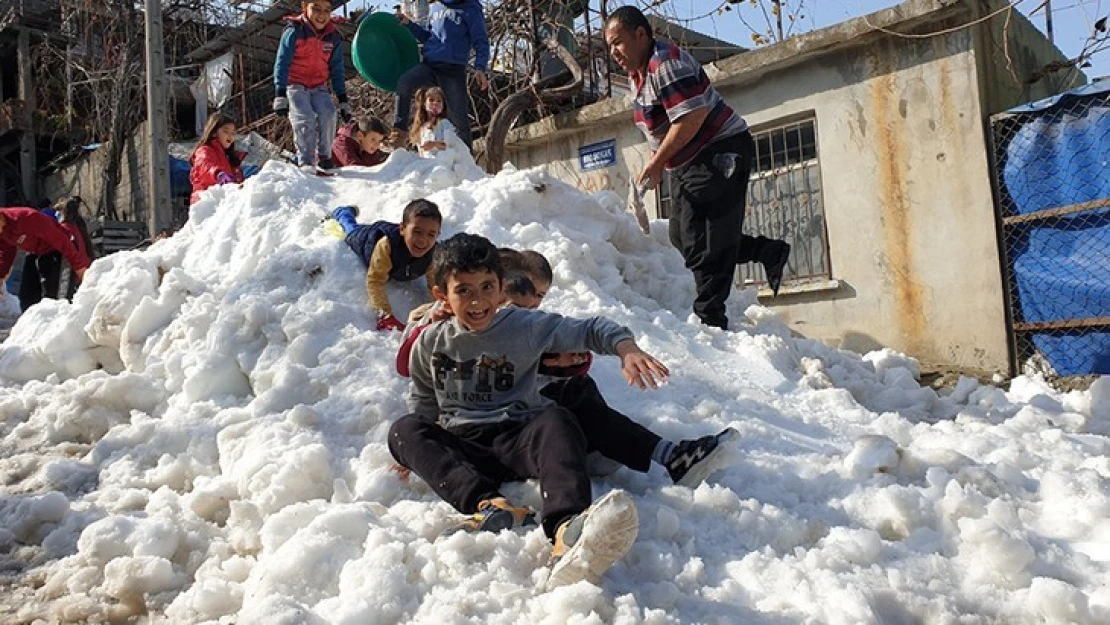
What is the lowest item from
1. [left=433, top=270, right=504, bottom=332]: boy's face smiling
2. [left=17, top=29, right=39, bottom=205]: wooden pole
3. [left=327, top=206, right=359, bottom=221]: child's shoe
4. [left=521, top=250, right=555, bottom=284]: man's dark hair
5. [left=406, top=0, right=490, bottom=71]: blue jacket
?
[left=433, top=270, right=504, bottom=332]: boy's face smiling

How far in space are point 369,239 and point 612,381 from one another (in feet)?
5.02

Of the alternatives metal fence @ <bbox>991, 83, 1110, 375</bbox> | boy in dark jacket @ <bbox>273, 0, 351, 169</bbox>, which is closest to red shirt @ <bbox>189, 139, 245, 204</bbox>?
boy in dark jacket @ <bbox>273, 0, 351, 169</bbox>

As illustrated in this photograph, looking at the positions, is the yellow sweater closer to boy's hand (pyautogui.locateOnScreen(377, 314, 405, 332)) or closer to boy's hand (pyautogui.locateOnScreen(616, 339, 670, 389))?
boy's hand (pyautogui.locateOnScreen(377, 314, 405, 332))

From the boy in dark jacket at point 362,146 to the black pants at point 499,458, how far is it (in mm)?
4155

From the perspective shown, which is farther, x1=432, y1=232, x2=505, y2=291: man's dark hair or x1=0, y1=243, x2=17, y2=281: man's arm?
x1=0, y1=243, x2=17, y2=281: man's arm

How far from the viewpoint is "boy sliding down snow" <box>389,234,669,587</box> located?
7.55 ft

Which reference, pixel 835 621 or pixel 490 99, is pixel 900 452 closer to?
pixel 835 621

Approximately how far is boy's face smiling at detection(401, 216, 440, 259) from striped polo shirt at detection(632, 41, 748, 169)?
1283 mm

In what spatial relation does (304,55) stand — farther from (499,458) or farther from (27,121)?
(27,121)

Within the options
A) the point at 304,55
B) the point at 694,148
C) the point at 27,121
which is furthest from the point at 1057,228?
the point at 27,121

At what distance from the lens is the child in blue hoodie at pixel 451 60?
6.62m

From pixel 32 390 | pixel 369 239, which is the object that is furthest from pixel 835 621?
pixel 32 390

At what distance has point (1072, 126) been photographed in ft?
17.8

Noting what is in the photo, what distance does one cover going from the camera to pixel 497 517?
2283mm
